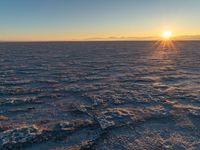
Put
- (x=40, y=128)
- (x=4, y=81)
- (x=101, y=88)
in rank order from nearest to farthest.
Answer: (x=40, y=128) < (x=101, y=88) < (x=4, y=81)

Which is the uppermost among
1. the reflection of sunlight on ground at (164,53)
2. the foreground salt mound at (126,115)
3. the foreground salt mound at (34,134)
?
the foreground salt mound at (34,134)

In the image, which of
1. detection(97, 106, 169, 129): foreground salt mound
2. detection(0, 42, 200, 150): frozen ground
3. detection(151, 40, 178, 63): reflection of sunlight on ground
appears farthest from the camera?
detection(151, 40, 178, 63): reflection of sunlight on ground

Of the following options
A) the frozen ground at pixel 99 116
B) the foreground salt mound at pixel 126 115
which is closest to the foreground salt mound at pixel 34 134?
the frozen ground at pixel 99 116

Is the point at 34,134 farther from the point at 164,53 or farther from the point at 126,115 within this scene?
the point at 164,53

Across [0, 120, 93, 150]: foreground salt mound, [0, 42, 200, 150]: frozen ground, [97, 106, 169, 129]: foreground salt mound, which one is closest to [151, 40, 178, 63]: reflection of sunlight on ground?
[0, 42, 200, 150]: frozen ground

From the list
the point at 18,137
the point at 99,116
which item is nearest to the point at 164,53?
the point at 99,116

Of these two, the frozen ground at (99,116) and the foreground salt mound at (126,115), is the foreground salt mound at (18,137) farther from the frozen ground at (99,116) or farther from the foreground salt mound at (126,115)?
the foreground salt mound at (126,115)

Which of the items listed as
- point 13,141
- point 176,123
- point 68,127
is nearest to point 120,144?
point 68,127

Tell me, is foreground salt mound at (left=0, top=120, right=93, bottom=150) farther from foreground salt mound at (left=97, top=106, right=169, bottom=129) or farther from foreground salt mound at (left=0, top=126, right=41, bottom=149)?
foreground salt mound at (left=97, top=106, right=169, bottom=129)

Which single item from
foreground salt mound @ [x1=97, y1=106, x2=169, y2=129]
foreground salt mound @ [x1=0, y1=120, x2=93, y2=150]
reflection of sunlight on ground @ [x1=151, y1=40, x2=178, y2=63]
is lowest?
reflection of sunlight on ground @ [x1=151, y1=40, x2=178, y2=63]

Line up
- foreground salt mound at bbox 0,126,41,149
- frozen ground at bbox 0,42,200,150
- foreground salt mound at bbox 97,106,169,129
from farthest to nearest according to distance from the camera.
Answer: foreground salt mound at bbox 97,106,169,129
frozen ground at bbox 0,42,200,150
foreground salt mound at bbox 0,126,41,149

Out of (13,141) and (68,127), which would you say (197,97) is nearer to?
(68,127)
